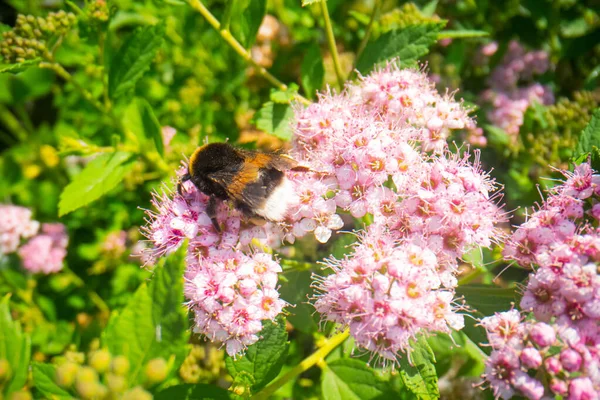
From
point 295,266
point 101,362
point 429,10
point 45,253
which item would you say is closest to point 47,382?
point 101,362

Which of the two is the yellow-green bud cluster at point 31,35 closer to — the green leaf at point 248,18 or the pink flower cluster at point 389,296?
the green leaf at point 248,18

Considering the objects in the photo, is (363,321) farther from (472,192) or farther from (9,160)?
(9,160)

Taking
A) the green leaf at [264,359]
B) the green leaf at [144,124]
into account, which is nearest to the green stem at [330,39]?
the green leaf at [144,124]

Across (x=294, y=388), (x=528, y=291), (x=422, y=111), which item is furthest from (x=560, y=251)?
(x=294, y=388)

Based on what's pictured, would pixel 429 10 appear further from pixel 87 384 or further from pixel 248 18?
pixel 87 384

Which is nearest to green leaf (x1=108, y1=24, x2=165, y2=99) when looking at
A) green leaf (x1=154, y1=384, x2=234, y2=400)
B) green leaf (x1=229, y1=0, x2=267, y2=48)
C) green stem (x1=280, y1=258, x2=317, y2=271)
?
green leaf (x1=229, y1=0, x2=267, y2=48)

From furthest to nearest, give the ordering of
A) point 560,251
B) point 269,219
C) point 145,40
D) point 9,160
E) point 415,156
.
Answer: point 9,160
point 145,40
point 415,156
point 269,219
point 560,251
